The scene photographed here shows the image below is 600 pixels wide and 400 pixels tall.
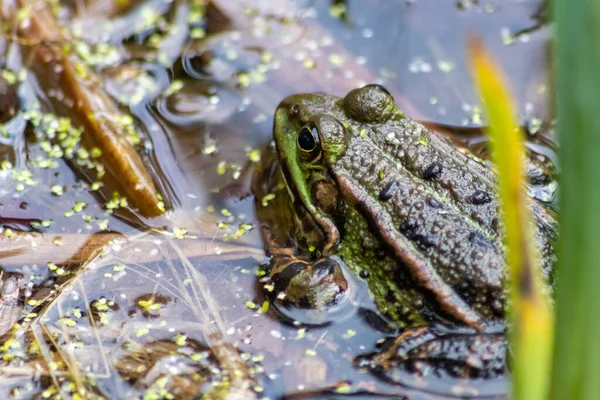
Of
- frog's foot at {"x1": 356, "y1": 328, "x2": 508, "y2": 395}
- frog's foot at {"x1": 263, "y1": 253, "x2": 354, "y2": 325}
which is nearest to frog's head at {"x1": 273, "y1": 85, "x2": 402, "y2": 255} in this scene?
frog's foot at {"x1": 263, "y1": 253, "x2": 354, "y2": 325}

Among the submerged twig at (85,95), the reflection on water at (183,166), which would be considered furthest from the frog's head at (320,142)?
the submerged twig at (85,95)

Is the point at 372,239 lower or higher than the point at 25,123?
lower

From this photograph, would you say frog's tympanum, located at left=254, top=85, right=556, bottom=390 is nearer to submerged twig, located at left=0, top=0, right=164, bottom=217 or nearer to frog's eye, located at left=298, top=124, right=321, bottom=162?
frog's eye, located at left=298, top=124, right=321, bottom=162

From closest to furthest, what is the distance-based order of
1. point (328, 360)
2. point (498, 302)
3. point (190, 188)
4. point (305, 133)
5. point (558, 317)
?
point (558, 317), point (498, 302), point (328, 360), point (305, 133), point (190, 188)

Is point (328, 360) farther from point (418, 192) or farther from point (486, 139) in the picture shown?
point (486, 139)

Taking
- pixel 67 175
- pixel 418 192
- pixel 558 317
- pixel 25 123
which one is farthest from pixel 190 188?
pixel 558 317

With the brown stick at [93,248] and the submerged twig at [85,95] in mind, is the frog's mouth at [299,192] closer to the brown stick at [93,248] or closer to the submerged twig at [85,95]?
the brown stick at [93,248]

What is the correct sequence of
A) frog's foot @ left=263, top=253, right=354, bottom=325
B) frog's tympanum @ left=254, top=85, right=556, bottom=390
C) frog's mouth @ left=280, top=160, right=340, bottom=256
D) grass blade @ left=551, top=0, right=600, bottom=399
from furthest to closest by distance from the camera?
frog's mouth @ left=280, top=160, right=340, bottom=256 → frog's foot @ left=263, top=253, right=354, bottom=325 → frog's tympanum @ left=254, top=85, right=556, bottom=390 → grass blade @ left=551, top=0, right=600, bottom=399
